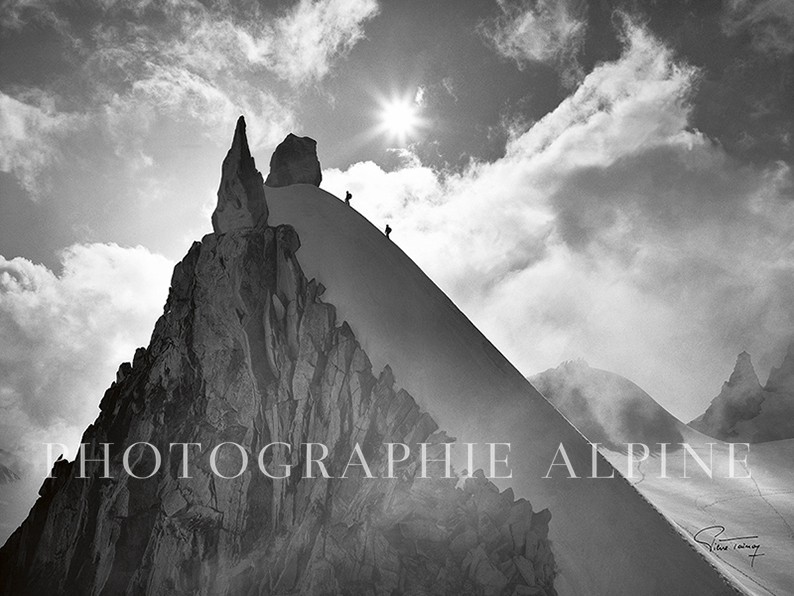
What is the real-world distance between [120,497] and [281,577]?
11.7 metres

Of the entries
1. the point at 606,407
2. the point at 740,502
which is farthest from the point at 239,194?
the point at 606,407

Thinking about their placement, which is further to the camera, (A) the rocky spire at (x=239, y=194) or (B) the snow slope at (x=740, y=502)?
(B) the snow slope at (x=740, y=502)

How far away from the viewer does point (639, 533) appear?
31047 mm

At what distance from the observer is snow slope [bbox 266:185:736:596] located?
29.1m

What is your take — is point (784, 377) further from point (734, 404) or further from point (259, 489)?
point (259, 489)

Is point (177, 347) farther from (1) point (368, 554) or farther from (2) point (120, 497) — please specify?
(1) point (368, 554)

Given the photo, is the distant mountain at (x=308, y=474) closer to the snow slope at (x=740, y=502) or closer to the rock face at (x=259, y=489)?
the rock face at (x=259, y=489)

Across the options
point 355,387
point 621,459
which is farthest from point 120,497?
point 621,459

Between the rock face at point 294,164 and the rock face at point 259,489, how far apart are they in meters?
20.7
